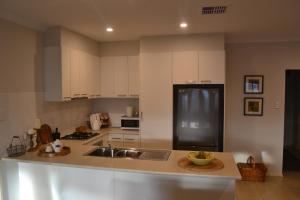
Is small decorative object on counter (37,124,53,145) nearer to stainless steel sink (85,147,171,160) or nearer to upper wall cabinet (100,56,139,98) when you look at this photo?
stainless steel sink (85,147,171,160)

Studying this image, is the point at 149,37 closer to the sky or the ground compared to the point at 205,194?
closer to the sky

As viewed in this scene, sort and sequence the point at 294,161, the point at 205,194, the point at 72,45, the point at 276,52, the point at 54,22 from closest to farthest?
the point at 205,194 → the point at 54,22 → the point at 72,45 → the point at 276,52 → the point at 294,161

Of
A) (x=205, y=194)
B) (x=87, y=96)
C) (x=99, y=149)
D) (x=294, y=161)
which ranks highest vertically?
(x=87, y=96)

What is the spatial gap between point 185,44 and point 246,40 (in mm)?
1254

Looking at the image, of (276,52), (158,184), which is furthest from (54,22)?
(276,52)

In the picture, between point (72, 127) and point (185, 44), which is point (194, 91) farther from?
point (72, 127)

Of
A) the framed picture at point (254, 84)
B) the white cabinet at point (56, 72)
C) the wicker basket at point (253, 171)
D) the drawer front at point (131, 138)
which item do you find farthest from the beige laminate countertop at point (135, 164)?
the framed picture at point (254, 84)

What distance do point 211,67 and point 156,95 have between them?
1.00 metres

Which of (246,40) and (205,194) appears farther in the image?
(246,40)

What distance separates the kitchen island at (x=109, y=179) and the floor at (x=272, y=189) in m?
1.48

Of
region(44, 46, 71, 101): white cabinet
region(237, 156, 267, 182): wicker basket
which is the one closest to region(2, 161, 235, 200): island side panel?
region(44, 46, 71, 101): white cabinet

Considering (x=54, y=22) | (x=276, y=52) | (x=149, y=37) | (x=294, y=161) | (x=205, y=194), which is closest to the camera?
(x=205, y=194)

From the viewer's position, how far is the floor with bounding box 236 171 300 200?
3.63 meters

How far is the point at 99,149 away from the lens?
3.03 metres
